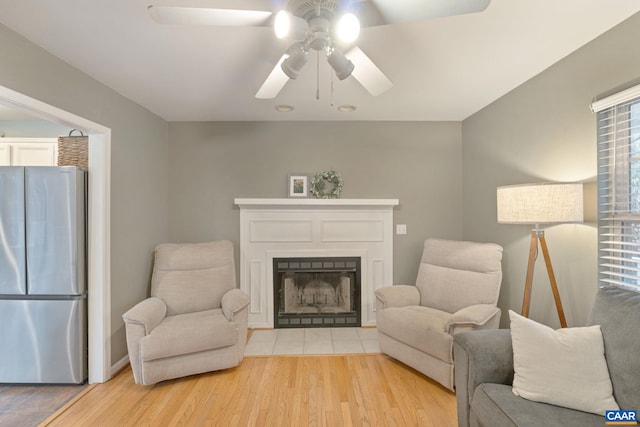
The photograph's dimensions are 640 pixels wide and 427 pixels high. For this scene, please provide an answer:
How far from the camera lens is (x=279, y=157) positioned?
3.70m

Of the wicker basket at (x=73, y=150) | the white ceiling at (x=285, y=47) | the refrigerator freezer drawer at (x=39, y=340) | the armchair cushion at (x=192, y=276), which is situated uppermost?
the white ceiling at (x=285, y=47)

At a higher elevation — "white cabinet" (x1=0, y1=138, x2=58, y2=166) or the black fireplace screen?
"white cabinet" (x1=0, y1=138, x2=58, y2=166)

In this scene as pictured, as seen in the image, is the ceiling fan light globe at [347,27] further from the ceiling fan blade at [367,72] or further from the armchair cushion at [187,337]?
the armchair cushion at [187,337]

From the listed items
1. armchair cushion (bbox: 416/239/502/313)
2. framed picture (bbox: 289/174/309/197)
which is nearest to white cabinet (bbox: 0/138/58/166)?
framed picture (bbox: 289/174/309/197)

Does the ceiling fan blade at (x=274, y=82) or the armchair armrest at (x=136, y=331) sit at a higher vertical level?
the ceiling fan blade at (x=274, y=82)

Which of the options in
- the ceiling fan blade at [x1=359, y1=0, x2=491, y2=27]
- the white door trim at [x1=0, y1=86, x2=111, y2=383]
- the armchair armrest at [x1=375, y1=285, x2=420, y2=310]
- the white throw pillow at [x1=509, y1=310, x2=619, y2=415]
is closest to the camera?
the ceiling fan blade at [x1=359, y1=0, x2=491, y2=27]

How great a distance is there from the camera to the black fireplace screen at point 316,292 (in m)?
3.62

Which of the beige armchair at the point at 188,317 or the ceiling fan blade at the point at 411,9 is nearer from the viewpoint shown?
the ceiling fan blade at the point at 411,9

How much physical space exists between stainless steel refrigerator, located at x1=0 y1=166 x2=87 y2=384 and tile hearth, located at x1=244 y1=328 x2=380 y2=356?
151 centimetres

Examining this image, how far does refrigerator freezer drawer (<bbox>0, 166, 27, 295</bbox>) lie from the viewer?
2.36 metres

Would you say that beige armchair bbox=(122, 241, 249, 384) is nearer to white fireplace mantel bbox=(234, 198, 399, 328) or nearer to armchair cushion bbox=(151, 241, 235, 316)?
armchair cushion bbox=(151, 241, 235, 316)

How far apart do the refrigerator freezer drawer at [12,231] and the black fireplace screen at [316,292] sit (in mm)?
2182

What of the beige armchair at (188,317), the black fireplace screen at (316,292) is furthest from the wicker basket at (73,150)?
the black fireplace screen at (316,292)

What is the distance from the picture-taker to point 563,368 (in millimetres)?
1434
